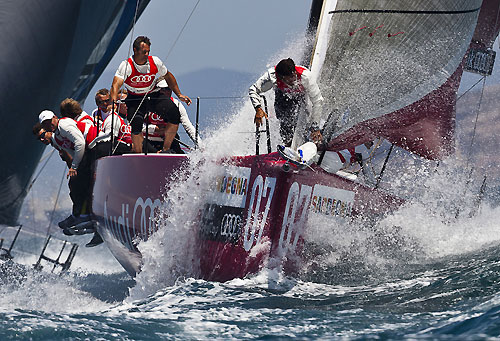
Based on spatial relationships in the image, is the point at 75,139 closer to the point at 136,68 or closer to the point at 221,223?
the point at 136,68

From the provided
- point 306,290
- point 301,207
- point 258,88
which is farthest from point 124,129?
point 306,290

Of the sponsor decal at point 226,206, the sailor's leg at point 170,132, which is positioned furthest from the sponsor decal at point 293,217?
the sailor's leg at point 170,132

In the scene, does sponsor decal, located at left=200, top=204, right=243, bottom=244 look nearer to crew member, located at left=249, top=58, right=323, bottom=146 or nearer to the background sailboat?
crew member, located at left=249, top=58, right=323, bottom=146

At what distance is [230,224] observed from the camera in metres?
3.56

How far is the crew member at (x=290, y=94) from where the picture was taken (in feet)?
12.0

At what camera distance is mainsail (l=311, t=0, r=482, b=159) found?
3.81 meters

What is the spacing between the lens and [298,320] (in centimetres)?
251

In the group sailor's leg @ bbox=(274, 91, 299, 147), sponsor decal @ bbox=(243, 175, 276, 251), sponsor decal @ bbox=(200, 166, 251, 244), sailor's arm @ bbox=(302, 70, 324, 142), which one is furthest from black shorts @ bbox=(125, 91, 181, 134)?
sponsor decal @ bbox=(243, 175, 276, 251)

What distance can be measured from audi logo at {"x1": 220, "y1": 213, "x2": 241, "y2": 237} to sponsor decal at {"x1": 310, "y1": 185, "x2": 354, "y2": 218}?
0.45m

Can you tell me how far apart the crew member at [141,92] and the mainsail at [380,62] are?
1312 mm

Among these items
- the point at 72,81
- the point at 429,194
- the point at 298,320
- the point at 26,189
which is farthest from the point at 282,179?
the point at 26,189

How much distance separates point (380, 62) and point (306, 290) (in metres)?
1.46

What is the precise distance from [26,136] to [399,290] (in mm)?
6331

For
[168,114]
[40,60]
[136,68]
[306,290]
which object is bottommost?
[306,290]
